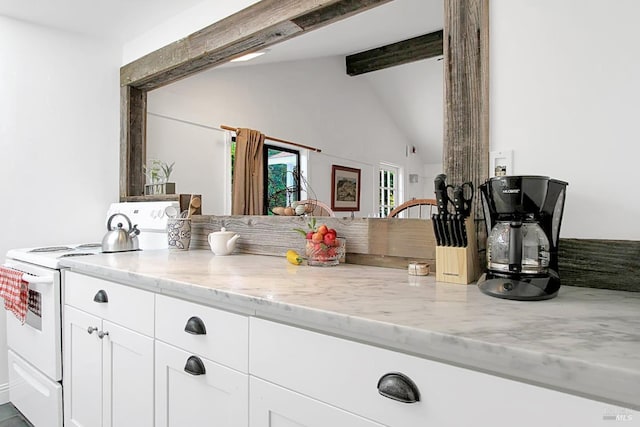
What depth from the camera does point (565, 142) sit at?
3.68 feet

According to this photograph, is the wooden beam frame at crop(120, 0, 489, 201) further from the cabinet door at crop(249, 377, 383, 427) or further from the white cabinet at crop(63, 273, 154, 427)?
the white cabinet at crop(63, 273, 154, 427)

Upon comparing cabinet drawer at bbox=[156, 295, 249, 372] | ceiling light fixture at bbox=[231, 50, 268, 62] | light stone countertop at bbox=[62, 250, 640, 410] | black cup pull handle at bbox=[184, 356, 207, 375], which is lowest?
black cup pull handle at bbox=[184, 356, 207, 375]

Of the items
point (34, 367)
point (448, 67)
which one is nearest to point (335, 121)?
point (448, 67)

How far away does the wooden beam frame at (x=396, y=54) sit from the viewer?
1.49 metres

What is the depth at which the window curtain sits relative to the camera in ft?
7.29

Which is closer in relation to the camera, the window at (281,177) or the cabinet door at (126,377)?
the cabinet door at (126,377)

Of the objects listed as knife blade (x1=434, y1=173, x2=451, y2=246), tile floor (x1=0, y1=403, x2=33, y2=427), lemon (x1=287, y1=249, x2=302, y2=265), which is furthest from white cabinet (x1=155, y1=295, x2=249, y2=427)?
tile floor (x1=0, y1=403, x2=33, y2=427)

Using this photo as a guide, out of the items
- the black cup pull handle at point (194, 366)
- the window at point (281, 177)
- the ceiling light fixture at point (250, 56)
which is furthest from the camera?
the ceiling light fixture at point (250, 56)

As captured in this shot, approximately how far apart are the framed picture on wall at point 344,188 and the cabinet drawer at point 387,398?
36.1 inches

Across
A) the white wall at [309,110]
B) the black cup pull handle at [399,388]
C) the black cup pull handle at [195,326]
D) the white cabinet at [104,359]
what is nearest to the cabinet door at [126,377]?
the white cabinet at [104,359]

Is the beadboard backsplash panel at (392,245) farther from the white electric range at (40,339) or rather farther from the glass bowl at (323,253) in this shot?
the white electric range at (40,339)

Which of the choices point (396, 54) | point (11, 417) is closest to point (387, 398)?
point (396, 54)

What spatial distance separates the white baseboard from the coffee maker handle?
2727mm

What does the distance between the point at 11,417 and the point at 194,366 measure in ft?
5.68
